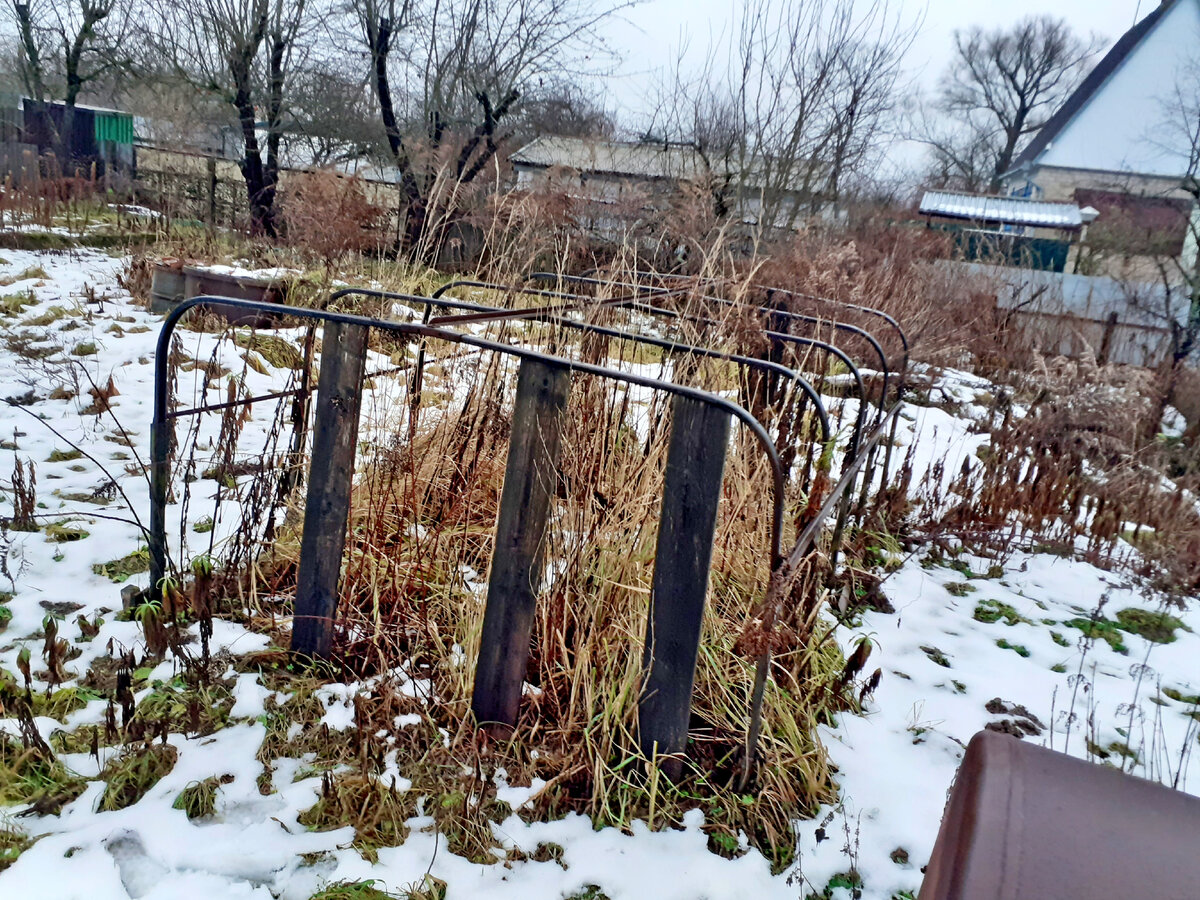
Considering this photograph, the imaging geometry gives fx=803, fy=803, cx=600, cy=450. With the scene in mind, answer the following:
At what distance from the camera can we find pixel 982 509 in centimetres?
484

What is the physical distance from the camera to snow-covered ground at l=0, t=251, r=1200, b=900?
1935 millimetres

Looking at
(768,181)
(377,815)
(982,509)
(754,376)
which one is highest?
(768,181)

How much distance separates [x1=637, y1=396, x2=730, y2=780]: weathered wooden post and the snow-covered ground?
Result: 0.28 metres

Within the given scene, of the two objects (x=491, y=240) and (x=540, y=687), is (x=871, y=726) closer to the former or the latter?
(x=540, y=687)

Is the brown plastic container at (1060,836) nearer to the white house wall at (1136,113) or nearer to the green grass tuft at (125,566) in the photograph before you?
the green grass tuft at (125,566)

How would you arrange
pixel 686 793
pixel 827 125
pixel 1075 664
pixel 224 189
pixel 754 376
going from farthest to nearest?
pixel 224 189 < pixel 827 125 < pixel 754 376 < pixel 1075 664 < pixel 686 793

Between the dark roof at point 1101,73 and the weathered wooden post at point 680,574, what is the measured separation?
29.5 m

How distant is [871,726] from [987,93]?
4012 centimetres

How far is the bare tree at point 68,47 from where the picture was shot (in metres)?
17.6

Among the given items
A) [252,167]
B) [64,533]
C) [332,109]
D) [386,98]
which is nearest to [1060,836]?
[64,533]

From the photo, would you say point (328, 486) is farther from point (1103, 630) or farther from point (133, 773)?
point (1103, 630)

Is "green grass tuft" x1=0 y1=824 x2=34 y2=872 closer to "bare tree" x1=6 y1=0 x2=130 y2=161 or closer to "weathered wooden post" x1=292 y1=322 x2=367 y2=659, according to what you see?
"weathered wooden post" x1=292 y1=322 x2=367 y2=659

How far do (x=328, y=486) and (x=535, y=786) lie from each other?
114cm

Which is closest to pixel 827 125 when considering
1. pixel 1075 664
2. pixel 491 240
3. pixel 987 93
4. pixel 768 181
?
pixel 768 181
